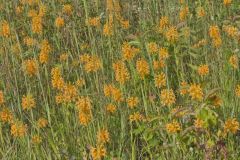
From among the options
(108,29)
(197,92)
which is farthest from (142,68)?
(108,29)

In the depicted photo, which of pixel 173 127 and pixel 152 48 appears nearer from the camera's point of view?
pixel 173 127

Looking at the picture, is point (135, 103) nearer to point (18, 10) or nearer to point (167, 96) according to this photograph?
point (167, 96)

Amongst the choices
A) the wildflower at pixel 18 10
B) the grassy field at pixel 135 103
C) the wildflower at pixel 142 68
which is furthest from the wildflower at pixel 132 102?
the wildflower at pixel 18 10

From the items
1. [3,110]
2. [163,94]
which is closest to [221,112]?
[163,94]

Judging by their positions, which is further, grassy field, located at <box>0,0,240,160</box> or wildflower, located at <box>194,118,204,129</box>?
grassy field, located at <box>0,0,240,160</box>

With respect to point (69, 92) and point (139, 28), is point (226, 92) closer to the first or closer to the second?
point (69, 92)

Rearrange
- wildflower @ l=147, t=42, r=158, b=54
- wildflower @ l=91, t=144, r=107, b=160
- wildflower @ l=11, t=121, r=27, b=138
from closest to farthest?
wildflower @ l=91, t=144, r=107, b=160, wildflower @ l=11, t=121, r=27, b=138, wildflower @ l=147, t=42, r=158, b=54

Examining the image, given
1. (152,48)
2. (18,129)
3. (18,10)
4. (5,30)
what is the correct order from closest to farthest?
1. (18,129)
2. (152,48)
3. (5,30)
4. (18,10)

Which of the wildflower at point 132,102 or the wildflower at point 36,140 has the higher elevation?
the wildflower at point 132,102

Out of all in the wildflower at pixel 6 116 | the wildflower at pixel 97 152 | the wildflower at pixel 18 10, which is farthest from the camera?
the wildflower at pixel 18 10

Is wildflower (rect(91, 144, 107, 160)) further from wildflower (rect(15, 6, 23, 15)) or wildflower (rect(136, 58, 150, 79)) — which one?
wildflower (rect(15, 6, 23, 15))

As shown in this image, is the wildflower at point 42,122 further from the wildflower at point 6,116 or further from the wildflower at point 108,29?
the wildflower at point 108,29

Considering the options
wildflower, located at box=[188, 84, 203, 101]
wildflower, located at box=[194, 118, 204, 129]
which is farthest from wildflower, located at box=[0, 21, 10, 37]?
wildflower, located at box=[194, 118, 204, 129]

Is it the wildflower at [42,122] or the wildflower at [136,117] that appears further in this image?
the wildflower at [42,122]
